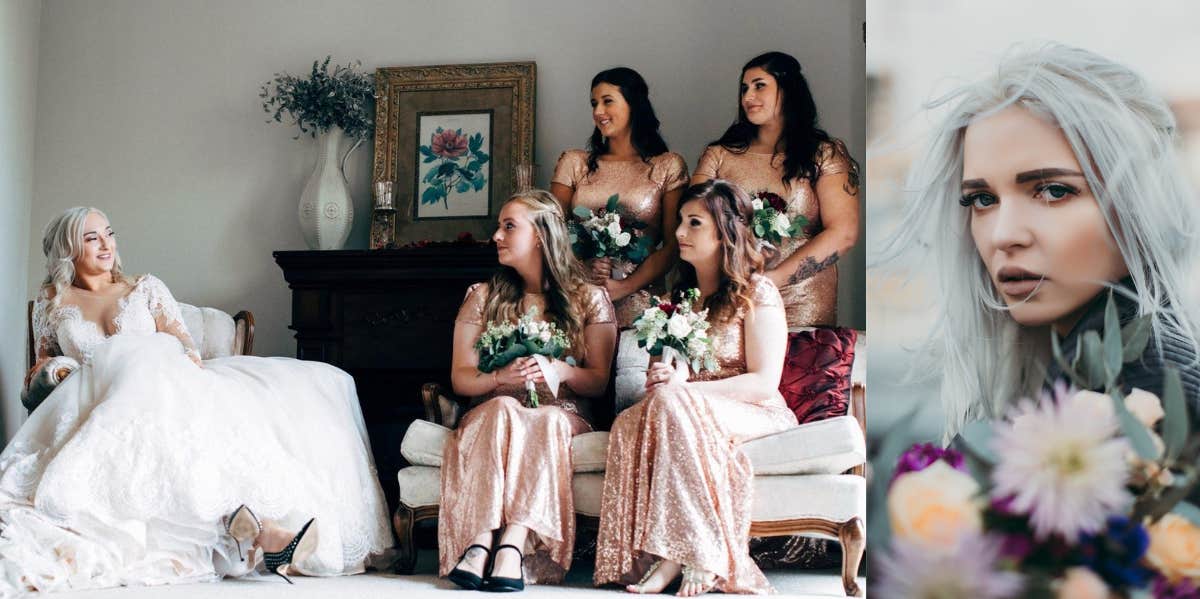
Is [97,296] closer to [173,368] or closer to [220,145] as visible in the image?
[173,368]

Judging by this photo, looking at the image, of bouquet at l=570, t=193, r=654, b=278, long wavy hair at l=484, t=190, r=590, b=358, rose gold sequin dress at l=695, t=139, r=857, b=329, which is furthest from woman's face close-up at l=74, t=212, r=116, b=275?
rose gold sequin dress at l=695, t=139, r=857, b=329

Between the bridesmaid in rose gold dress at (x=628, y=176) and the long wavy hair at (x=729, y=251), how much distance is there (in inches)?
15.3

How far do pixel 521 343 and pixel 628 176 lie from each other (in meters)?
1.01

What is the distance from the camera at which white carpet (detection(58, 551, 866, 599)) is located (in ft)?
9.36

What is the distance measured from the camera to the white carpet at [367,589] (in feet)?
9.36

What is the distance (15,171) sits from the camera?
509 cm

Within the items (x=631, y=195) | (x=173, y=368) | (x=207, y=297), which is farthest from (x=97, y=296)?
(x=631, y=195)

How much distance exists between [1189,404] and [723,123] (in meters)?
3.95

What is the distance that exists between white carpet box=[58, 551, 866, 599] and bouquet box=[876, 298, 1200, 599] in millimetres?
2142

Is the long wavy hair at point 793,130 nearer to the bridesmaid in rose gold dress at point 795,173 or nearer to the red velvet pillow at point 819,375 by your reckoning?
the bridesmaid in rose gold dress at point 795,173

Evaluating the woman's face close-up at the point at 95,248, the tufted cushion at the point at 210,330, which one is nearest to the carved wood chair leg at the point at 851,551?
the tufted cushion at the point at 210,330

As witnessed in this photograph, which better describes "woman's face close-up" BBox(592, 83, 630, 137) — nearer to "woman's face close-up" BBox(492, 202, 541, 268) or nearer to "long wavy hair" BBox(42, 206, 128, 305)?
"woman's face close-up" BBox(492, 202, 541, 268)

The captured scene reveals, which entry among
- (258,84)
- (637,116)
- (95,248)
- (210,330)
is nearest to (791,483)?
(637,116)

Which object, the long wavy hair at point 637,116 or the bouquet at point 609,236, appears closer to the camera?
the bouquet at point 609,236
